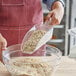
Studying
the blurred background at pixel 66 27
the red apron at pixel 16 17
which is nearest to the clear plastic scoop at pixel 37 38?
the red apron at pixel 16 17

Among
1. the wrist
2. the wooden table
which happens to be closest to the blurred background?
the wrist

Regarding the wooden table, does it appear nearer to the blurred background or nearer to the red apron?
the red apron

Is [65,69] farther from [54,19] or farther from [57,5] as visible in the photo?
[57,5]

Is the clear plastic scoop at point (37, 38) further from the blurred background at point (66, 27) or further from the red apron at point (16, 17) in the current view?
the blurred background at point (66, 27)

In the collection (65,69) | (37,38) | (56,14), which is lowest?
(65,69)

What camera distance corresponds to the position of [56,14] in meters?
1.34

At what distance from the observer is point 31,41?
1.12 meters

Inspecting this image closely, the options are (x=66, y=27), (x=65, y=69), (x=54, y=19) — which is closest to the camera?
(x=65, y=69)

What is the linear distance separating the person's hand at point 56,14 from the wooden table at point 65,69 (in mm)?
234

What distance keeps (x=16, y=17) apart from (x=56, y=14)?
23 cm

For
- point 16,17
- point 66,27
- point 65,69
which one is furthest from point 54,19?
point 66,27

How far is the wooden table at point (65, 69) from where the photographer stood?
1.03 m

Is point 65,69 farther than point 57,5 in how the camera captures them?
No

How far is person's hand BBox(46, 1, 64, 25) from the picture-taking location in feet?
4.29
